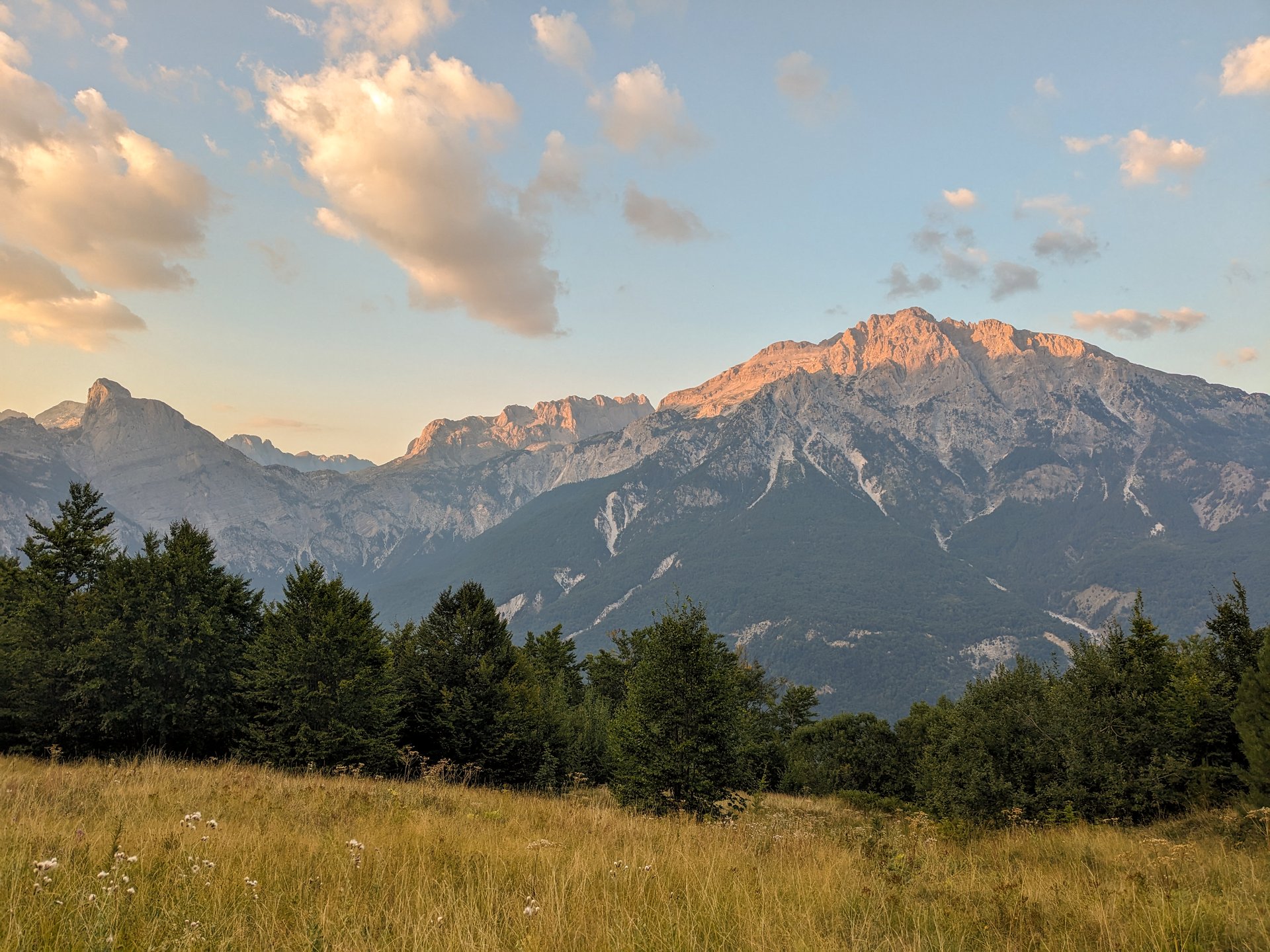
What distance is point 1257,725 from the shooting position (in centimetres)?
2298

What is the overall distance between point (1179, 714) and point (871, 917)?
33.1 metres

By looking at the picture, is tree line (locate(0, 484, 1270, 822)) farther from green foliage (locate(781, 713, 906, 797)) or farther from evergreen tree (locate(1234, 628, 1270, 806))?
green foliage (locate(781, 713, 906, 797))

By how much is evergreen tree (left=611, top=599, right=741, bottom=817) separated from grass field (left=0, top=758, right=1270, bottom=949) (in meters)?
10.9

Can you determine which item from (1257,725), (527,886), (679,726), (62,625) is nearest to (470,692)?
(679,726)

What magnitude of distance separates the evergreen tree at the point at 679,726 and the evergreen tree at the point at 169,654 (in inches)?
827

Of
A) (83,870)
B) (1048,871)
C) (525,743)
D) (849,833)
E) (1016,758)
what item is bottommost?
(525,743)

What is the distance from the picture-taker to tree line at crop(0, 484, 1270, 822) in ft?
75.6

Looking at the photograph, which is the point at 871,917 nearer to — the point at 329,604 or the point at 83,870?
the point at 83,870

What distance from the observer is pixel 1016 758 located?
33719 millimetres

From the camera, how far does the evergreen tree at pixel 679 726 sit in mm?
21469

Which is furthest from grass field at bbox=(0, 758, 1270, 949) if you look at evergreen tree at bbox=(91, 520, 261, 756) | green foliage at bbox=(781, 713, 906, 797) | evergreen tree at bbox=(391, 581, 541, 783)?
green foliage at bbox=(781, 713, 906, 797)

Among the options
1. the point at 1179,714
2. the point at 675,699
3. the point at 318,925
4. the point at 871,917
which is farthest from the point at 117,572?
the point at 1179,714

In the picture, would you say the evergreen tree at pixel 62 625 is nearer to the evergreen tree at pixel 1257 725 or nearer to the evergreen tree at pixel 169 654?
the evergreen tree at pixel 169 654

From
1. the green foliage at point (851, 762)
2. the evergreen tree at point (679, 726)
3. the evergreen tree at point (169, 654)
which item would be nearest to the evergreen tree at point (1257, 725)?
the evergreen tree at point (679, 726)
